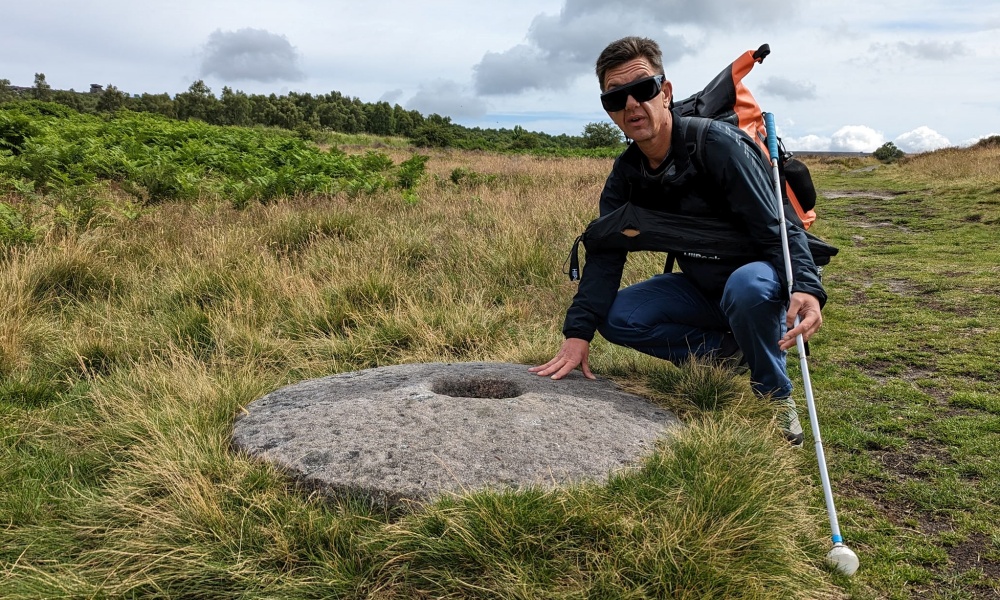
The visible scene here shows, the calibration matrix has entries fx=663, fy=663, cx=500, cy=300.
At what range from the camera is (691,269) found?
11.9ft

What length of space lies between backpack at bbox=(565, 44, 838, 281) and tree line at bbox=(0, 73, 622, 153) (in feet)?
104

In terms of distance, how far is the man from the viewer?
123 inches

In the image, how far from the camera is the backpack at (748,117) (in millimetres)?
3355

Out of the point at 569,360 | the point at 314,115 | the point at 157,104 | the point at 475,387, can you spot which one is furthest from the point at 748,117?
the point at 314,115

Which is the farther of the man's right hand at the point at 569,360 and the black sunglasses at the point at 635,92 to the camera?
the man's right hand at the point at 569,360

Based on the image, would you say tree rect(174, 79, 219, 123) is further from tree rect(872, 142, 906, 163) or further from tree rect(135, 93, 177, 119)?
tree rect(872, 142, 906, 163)

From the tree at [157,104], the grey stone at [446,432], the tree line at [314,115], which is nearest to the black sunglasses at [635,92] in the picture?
the grey stone at [446,432]

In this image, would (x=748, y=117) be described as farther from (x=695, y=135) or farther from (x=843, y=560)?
(x=843, y=560)

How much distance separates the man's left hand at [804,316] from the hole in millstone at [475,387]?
4.40 feet

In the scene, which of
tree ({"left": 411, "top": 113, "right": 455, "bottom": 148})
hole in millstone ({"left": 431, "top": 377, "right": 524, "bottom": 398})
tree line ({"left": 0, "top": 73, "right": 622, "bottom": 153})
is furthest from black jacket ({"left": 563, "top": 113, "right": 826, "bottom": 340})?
tree ({"left": 411, "top": 113, "right": 455, "bottom": 148})

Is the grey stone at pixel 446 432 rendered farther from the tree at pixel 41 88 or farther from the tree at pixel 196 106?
the tree at pixel 41 88

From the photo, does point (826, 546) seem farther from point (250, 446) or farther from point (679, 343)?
point (250, 446)

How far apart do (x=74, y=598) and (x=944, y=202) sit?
57.4 ft

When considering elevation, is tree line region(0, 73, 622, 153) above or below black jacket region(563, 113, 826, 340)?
above
